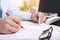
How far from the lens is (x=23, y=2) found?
1376 millimetres

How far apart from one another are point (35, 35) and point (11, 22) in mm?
118

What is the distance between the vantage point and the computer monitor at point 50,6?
1.46 meters

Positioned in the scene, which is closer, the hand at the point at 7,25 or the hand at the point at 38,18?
the hand at the point at 7,25

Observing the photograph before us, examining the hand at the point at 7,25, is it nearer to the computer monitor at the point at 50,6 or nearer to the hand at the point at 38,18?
the hand at the point at 38,18

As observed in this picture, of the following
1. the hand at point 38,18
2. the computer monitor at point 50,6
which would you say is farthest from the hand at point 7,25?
the computer monitor at point 50,6

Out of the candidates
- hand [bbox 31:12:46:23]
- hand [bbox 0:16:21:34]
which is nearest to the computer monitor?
hand [bbox 31:12:46:23]

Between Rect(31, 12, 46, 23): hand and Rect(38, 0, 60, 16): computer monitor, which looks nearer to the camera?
Rect(31, 12, 46, 23): hand

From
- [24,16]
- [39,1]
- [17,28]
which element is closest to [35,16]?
[24,16]

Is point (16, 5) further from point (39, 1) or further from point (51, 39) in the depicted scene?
point (51, 39)

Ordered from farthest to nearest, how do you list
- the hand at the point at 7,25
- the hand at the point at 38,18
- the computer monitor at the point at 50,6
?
the computer monitor at the point at 50,6 < the hand at the point at 38,18 < the hand at the point at 7,25

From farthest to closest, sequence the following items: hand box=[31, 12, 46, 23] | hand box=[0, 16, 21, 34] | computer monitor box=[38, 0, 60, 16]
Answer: computer monitor box=[38, 0, 60, 16], hand box=[31, 12, 46, 23], hand box=[0, 16, 21, 34]

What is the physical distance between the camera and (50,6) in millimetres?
1469

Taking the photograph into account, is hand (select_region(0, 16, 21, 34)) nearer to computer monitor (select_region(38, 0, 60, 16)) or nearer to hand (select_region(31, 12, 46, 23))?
hand (select_region(31, 12, 46, 23))

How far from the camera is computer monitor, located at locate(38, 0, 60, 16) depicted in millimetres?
1464
